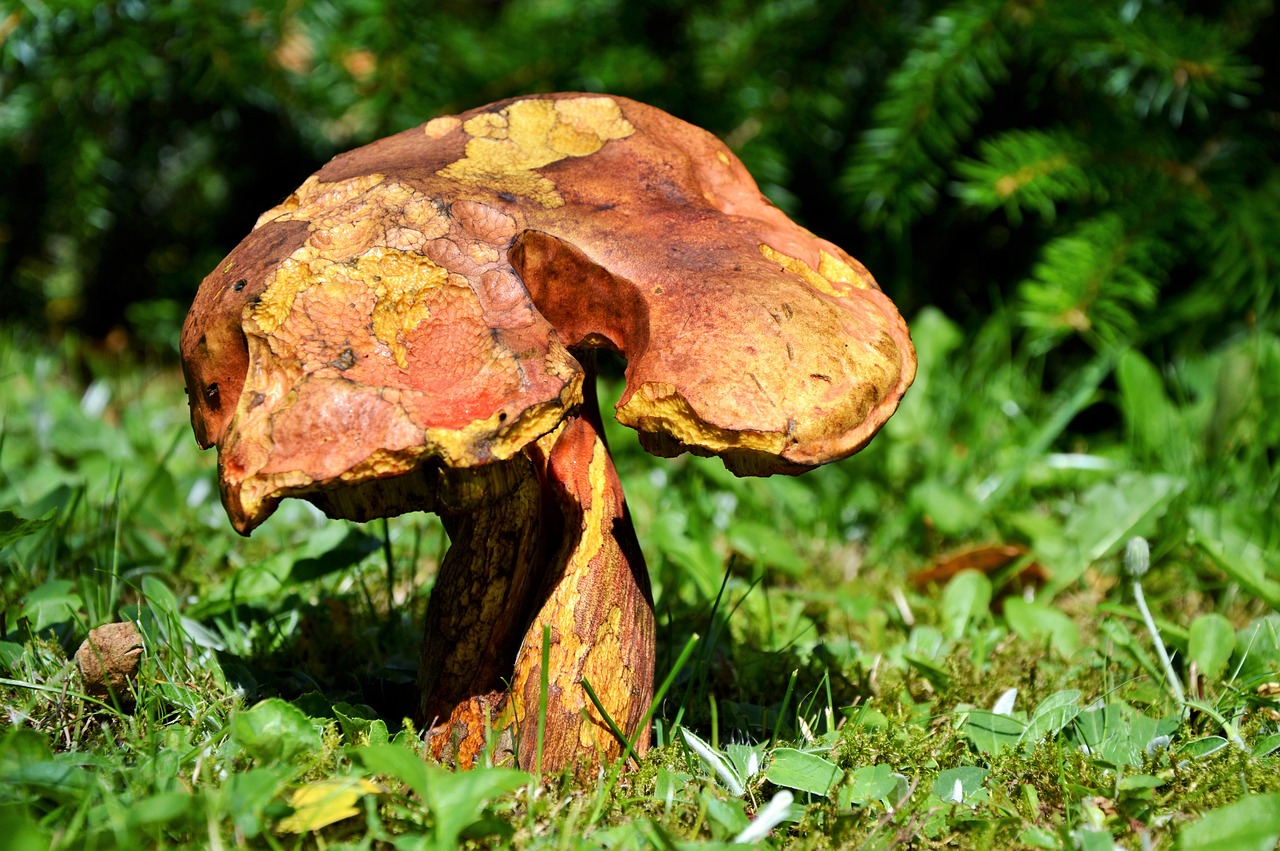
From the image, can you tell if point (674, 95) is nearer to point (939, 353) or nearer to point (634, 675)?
point (939, 353)

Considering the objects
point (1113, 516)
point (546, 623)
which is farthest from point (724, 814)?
point (1113, 516)

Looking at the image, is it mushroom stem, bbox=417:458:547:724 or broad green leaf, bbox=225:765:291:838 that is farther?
mushroom stem, bbox=417:458:547:724

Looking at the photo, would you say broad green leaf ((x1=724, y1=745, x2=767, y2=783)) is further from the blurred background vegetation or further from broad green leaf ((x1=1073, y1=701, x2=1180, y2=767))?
the blurred background vegetation

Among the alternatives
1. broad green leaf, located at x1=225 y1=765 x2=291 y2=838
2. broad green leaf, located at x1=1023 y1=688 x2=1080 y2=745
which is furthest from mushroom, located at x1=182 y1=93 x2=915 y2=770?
broad green leaf, located at x1=1023 y1=688 x2=1080 y2=745

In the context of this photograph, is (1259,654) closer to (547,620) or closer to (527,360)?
(547,620)

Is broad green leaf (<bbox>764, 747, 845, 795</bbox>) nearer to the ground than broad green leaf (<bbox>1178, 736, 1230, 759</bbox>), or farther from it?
nearer to the ground

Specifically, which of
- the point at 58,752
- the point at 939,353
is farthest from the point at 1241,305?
the point at 58,752

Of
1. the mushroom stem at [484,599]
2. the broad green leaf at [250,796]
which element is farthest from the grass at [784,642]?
the mushroom stem at [484,599]

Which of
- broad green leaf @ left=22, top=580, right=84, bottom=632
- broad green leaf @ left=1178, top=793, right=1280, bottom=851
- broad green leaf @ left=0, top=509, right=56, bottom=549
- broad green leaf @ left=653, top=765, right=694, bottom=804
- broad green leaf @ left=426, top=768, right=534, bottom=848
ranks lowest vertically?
broad green leaf @ left=22, top=580, right=84, bottom=632

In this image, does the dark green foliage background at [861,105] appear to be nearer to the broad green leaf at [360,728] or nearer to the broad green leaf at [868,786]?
the broad green leaf at [868,786]
